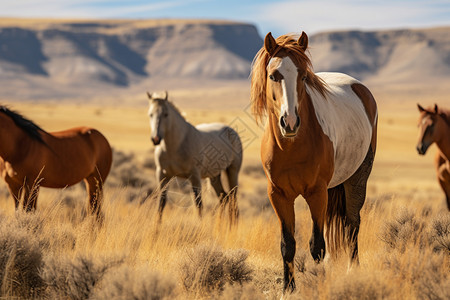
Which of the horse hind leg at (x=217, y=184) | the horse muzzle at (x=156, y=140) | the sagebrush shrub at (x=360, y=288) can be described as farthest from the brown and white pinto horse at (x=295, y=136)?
the horse hind leg at (x=217, y=184)

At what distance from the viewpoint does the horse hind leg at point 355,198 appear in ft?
17.8

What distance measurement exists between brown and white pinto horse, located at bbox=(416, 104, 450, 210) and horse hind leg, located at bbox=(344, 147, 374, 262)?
521cm

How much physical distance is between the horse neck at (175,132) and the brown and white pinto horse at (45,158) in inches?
43.8

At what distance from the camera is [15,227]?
4617 mm

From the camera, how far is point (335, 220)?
5.54 metres

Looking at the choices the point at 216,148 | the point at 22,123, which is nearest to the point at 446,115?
the point at 216,148

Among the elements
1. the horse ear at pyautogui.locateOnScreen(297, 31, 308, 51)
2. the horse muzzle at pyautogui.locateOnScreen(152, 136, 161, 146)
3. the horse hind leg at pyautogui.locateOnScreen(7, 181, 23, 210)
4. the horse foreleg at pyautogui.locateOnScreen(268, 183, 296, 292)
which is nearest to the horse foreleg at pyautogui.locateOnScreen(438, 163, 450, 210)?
the horse muzzle at pyautogui.locateOnScreen(152, 136, 161, 146)

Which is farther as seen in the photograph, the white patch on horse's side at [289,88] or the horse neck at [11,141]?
the horse neck at [11,141]

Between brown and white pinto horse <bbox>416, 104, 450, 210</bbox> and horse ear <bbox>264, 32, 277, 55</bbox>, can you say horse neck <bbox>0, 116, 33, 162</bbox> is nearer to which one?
horse ear <bbox>264, 32, 277, 55</bbox>

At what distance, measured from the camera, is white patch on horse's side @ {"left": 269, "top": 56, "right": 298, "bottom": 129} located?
393cm

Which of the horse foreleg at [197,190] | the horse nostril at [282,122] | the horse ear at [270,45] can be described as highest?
the horse ear at [270,45]

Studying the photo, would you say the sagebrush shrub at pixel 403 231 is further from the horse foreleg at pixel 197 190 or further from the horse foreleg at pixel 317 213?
the horse foreleg at pixel 197 190

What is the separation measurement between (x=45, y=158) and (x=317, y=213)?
393 centimetres

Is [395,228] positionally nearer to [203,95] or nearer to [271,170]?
[271,170]
